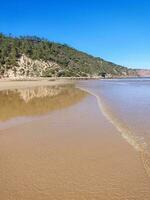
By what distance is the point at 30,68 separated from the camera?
13325cm

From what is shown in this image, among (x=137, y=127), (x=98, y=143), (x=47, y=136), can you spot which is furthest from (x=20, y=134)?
(x=137, y=127)

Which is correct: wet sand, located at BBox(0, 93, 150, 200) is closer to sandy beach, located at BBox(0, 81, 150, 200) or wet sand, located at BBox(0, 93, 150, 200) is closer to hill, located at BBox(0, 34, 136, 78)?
sandy beach, located at BBox(0, 81, 150, 200)

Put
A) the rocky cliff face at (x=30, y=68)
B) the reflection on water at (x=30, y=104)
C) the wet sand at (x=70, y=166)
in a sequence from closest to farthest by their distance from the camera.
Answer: the wet sand at (x=70, y=166) < the reflection on water at (x=30, y=104) < the rocky cliff face at (x=30, y=68)

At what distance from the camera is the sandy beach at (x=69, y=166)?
5.31m

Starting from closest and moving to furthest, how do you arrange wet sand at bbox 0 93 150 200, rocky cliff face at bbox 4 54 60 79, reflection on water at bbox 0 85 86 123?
wet sand at bbox 0 93 150 200 → reflection on water at bbox 0 85 86 123 → rocky cliff face at bbox 4 54 60 79

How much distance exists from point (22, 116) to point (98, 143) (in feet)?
22.2

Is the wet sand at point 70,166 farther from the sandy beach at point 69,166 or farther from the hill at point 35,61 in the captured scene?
the hill at point 35,61

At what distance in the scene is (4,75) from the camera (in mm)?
115375

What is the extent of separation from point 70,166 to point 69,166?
0.07 ft

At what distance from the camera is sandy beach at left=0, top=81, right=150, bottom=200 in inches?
209

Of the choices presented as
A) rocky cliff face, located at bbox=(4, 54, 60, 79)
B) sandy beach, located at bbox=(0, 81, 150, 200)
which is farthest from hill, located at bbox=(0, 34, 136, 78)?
sandy beach, located at bbox=(0, 81, 150, 200)

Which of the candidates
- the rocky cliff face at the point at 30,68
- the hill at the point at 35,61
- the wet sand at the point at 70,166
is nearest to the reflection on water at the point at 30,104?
the wet sand at the point at 70,166

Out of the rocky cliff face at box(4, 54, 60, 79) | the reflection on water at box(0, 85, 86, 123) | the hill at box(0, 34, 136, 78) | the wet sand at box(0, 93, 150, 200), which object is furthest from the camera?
the hill at box(0, 34, 136, 78)

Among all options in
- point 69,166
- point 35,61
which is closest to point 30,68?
point 35,61
